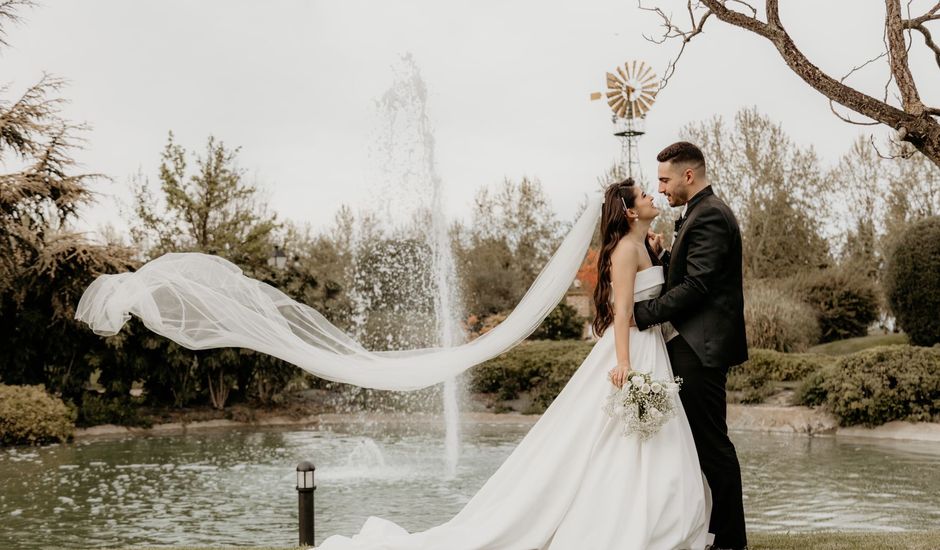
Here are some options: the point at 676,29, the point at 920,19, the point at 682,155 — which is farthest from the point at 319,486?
the point at 920,19

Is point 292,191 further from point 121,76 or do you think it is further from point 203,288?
point 203,288

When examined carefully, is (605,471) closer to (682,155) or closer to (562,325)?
(682,155)

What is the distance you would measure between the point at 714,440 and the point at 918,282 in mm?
15024

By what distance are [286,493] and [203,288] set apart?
472 cm

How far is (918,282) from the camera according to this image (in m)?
17.7

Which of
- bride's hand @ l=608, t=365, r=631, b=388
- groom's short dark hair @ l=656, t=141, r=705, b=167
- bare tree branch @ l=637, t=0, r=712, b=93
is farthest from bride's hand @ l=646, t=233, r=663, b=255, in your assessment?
bare tree branch @ l=637, t=0, r=712, b=93

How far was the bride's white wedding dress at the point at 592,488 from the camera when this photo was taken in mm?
4543

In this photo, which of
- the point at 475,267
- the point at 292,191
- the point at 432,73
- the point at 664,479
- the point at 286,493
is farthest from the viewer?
the point at 292,191

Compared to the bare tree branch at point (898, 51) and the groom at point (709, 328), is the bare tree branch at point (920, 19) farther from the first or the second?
the groom at point (709, 328)

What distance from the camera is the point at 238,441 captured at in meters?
15.1

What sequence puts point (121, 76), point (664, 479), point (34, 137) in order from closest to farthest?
point (664, 479), point (34, 137), point (121, 76)

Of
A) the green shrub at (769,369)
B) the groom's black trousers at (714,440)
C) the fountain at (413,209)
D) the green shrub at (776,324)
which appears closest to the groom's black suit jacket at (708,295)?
the groom's black trousers at (714,440)

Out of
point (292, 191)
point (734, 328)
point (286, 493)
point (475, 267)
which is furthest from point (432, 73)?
point (292, 191)

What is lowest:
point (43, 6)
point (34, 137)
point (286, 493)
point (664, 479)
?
point (286, 493)
